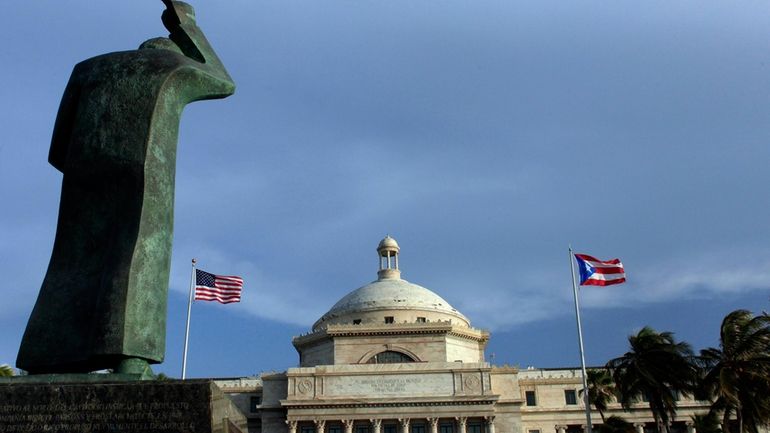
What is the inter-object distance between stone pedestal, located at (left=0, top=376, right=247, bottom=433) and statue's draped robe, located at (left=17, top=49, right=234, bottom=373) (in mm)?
730

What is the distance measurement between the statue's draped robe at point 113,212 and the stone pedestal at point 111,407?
0.73m

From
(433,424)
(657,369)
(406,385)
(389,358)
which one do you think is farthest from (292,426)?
(657,369)

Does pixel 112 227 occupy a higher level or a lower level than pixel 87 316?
higher

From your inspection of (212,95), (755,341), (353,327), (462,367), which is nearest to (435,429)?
(462,367)

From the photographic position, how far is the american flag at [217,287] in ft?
136

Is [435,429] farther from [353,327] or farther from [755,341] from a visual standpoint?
[755,341]

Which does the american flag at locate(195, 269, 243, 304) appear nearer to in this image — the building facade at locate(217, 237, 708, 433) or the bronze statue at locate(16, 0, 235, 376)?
the building facade at locate(217, 237, 708, 433)

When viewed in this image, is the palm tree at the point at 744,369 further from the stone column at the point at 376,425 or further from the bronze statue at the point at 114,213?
the bronze statue at the point at 114,213

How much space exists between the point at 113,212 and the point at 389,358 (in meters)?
54.6

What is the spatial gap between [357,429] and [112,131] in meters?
51.0

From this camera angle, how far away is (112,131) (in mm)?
9148

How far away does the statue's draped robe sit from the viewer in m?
8.39

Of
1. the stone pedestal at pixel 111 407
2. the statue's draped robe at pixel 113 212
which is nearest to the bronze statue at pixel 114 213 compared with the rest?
the statue's draped robe at pixel 113 212

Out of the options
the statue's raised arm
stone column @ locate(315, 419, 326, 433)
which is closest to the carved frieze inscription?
stone column @ locate(315, 419, 326, 433)
